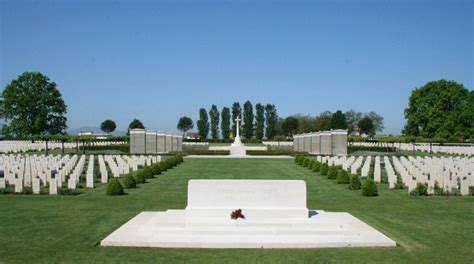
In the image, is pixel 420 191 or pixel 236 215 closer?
pixel 236 215

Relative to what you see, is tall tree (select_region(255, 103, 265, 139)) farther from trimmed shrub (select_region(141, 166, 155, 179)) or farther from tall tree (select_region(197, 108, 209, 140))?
trimmed shrub (select_region(141, 166, 155, 179))

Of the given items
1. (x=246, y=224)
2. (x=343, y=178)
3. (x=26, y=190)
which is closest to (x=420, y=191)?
(x=343, y=178)

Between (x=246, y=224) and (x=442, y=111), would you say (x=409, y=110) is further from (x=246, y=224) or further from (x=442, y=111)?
(x=246, y=224)

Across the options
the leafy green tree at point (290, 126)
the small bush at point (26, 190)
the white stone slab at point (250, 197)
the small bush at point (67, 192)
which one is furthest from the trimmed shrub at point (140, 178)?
the leafy green tree at point (290, 126)

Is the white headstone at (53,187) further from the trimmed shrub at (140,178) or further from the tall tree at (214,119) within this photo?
the tall tree at (214,119)

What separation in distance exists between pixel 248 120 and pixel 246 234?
8321 centimetres

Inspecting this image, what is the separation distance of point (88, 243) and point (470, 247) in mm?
6477

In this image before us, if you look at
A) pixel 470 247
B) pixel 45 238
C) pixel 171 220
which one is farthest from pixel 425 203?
pixel 45 238

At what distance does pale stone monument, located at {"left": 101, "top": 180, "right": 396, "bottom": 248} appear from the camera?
8078 mm

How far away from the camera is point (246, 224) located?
347 inches

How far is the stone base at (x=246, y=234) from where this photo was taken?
795 centimetres

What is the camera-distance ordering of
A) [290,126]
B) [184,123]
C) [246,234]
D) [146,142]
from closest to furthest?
1. [246,234]
2. [146,142]
3. [290,126]
4. [184,123]

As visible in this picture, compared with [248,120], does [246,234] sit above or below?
below

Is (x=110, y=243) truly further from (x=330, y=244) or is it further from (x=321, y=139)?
(x=321, y=139)
